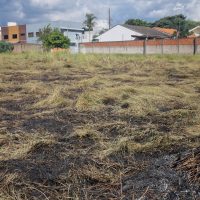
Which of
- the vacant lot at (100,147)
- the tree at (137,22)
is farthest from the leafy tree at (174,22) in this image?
the vacant lot at (100,147)

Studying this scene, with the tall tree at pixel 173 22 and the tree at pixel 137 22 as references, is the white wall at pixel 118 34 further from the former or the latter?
the tree at pixel 137 22

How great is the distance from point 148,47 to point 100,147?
3794 cm

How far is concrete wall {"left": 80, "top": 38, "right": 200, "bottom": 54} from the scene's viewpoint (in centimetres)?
3814

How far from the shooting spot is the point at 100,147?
455 cm

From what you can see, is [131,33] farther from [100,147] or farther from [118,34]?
[100,147]

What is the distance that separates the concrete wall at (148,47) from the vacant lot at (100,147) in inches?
1210

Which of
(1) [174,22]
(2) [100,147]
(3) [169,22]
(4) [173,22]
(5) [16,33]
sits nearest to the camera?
(2) [100,147]

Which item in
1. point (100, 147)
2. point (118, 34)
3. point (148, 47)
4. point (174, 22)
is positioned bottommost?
point (100, 147)

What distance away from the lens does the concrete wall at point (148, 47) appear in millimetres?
38138

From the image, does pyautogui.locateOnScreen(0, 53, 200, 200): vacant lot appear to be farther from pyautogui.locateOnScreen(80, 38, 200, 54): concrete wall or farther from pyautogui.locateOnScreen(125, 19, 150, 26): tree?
pyautogui.locateOnScreen(125, 19, 150, 26): tree

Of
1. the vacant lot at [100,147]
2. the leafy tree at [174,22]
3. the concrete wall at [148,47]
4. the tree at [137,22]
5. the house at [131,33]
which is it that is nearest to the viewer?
the vacant lot at [100,147]

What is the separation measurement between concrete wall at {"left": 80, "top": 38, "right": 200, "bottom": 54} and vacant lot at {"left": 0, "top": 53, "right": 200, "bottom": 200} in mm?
30733

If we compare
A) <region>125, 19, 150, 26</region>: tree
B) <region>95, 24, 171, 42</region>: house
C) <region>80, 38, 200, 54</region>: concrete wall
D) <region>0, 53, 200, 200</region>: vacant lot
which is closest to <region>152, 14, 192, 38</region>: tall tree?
<region>125, 19, 150, 26</region>: tree

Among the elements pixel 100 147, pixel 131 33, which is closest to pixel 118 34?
pixel 131 33
